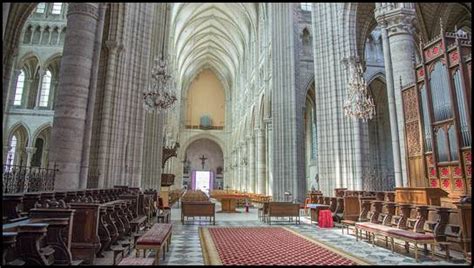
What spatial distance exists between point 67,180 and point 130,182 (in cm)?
629

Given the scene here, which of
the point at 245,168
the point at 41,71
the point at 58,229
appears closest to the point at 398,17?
the point at 58,229

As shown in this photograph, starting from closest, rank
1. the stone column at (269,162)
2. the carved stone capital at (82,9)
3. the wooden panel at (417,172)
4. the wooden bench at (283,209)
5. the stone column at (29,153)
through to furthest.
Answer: the carved stone capital at (82,9) → the wooden panel at (417,172) → the wooden bench at (283,209) → the stone column at (269,162) → the stone column at (29,153)

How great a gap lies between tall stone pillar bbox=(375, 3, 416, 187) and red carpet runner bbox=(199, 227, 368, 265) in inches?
218

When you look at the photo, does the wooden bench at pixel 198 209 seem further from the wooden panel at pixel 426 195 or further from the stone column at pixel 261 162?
the stone column at pixel 261 162

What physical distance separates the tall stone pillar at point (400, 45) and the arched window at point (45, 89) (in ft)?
71.9

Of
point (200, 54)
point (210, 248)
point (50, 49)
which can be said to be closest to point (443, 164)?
point (210, 248)

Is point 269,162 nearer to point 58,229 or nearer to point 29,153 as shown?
point 29,153

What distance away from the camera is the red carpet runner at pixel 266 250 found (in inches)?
215

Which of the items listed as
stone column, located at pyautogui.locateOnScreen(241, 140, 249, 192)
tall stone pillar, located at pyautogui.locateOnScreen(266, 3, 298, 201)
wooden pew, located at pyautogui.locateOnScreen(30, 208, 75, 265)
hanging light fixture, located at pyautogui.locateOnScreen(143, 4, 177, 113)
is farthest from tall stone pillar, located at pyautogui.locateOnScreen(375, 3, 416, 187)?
stone column, located at pyautogui.locateOnScreen(241, 140, 249, 192)

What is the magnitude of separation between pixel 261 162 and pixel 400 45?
60.8 feet

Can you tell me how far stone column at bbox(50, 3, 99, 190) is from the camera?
293 inches

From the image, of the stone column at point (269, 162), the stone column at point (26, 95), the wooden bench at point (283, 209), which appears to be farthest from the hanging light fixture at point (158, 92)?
the stone column at point (26, 95)

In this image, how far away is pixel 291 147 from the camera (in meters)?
19.8

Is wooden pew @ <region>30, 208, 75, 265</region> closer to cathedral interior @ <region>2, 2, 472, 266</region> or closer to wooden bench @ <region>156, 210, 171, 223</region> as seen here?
cathedral interior @ <region>2, 2, 472, 266</region>
